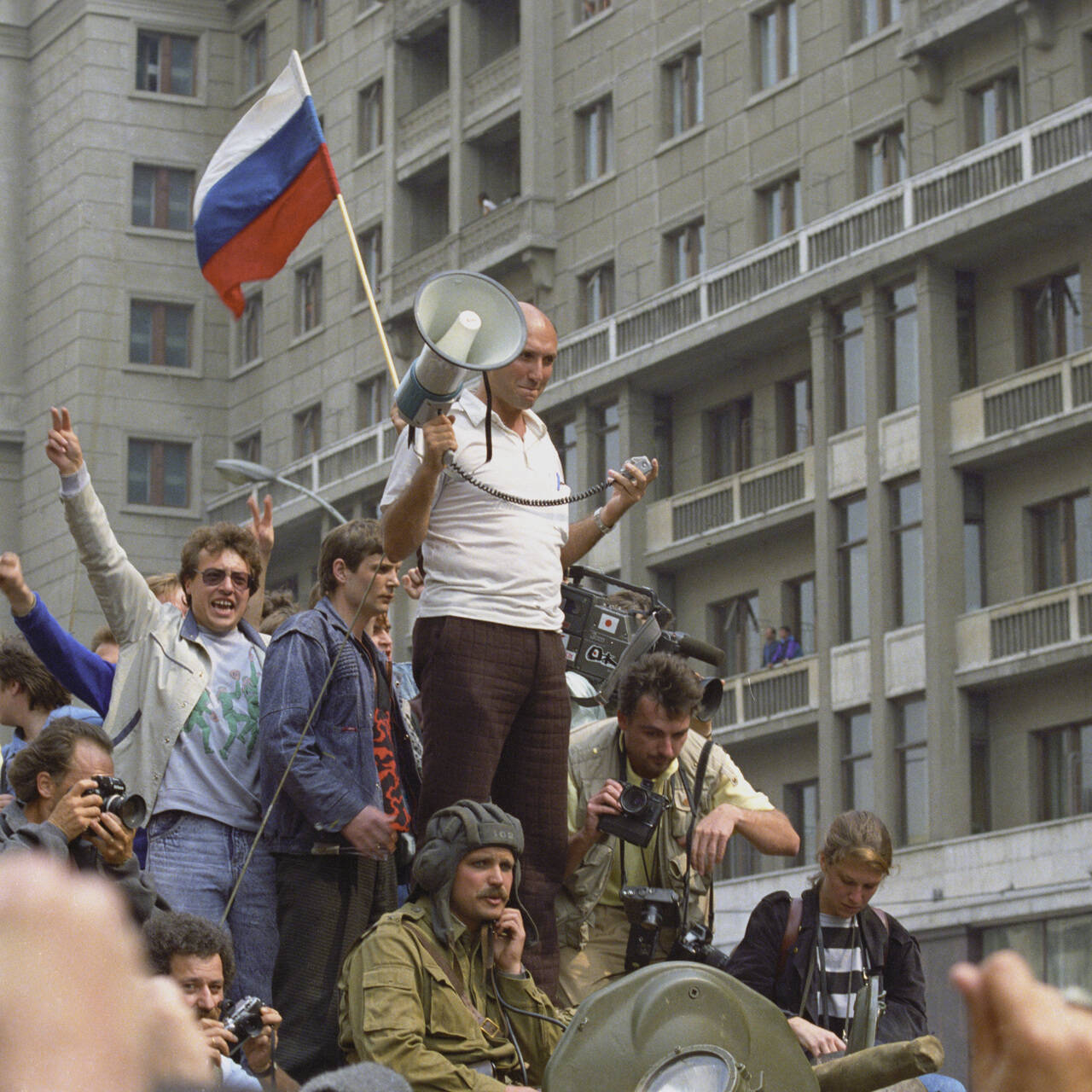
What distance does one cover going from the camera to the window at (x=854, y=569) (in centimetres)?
3375

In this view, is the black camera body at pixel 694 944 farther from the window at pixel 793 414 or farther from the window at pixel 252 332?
the window at pixel 252 332

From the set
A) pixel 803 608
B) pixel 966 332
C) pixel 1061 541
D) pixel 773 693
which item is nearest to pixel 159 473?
pixel 803 608

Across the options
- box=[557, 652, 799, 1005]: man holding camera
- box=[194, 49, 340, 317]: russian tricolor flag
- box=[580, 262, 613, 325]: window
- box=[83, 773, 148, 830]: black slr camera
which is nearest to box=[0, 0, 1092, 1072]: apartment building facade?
box=[580, 262, 613, 325]: window

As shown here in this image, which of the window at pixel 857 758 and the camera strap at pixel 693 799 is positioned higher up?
the window at pixel 857 758

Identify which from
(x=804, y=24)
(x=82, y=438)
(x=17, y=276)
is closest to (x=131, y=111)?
(x=17, y=276)

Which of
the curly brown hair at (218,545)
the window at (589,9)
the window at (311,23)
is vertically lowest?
the curly brown hair at (218,545)

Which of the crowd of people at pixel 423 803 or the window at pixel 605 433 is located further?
the window at pixel 605 433

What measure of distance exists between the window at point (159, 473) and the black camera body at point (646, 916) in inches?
1847

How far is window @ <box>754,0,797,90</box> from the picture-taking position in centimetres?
3653

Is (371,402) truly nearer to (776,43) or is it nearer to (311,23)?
(311,23)

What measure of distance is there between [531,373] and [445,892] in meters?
1.35

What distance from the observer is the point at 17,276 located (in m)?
55.1

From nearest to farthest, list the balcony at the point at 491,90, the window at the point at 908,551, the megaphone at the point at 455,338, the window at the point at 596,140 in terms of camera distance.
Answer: the megaphone at the point at 455,338 → the window at the point at 908,551 → the window at the point at 596,140 → the balcony at the point at 491,90

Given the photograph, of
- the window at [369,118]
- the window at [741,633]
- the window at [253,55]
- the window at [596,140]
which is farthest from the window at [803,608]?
the window at [253,55]
